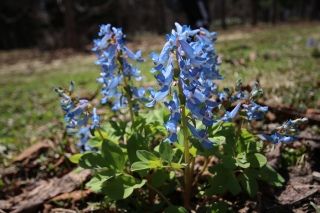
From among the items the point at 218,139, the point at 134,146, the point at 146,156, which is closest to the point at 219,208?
the point at 218,139

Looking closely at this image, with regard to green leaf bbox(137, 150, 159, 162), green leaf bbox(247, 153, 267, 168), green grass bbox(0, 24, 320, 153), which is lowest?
green grass bbox(0, 24, 320, 153)

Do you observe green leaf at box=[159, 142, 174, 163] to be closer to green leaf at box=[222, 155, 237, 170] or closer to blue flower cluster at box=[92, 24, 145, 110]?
green leaf at box=[222, 155, 237, 170]

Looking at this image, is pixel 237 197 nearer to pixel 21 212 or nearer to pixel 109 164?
pixel 109 164

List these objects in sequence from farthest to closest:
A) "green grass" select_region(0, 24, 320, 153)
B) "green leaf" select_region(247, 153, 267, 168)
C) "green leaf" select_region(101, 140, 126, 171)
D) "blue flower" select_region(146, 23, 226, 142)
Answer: "green grass" select_region(0, 24, 320, 153)
"green leaf" select_region(101, 140, 126, 171)
"green leaf" select_region(247, 153, 267, 168)
"blue flower" select_region(146, 23, 226, 142)

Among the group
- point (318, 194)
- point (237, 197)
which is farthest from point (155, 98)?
point (318, 194)

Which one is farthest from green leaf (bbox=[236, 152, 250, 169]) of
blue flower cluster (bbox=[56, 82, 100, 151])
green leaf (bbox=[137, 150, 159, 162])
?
blue flower cluster (bbox=[56, 82, 100, 151])

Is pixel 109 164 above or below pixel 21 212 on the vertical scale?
above

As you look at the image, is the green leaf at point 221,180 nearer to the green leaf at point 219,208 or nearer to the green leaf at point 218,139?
the green leaf at point 219,208
